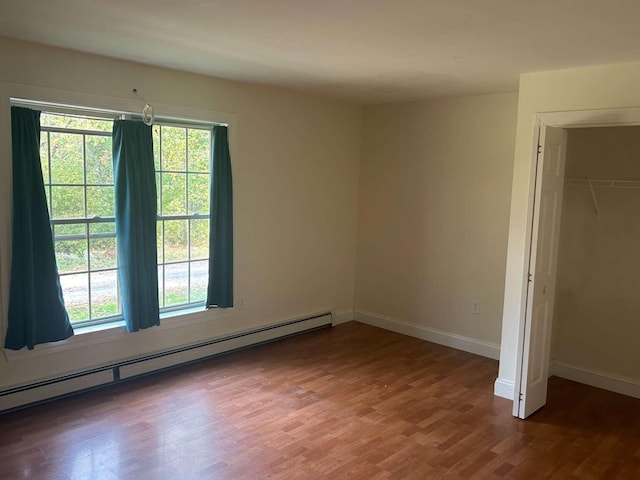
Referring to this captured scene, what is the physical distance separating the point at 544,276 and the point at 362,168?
2.66m

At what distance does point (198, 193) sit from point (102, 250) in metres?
0.96

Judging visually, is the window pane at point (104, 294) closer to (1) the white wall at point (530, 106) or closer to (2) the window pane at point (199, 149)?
(2) the window pane at point (199, 149)

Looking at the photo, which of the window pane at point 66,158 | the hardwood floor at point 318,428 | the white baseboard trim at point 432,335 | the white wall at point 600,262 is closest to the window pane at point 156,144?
the window pane at point 66,158

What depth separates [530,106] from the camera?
149 inches

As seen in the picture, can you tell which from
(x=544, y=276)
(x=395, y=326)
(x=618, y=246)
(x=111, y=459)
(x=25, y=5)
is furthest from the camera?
(x=395, y=326)

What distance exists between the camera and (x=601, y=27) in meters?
2.60

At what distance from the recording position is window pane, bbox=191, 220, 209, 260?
4.55 m

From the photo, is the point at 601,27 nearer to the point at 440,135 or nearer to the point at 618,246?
the point at 618,246

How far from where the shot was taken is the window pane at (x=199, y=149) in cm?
444

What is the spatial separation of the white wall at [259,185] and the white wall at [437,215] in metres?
0.29

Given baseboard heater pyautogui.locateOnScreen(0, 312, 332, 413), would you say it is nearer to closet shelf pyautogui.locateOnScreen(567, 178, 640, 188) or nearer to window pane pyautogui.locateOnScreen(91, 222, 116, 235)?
window pane pyautogui.locateOnScreen(91, 222, 116, 235)

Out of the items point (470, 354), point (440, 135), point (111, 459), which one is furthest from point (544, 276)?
point (111, 459)

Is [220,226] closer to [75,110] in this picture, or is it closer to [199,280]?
[199,280]

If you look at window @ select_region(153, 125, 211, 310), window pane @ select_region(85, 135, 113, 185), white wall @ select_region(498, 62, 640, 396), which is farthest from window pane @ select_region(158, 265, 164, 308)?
white wall @ select_region(498, 62, 640, 396)
